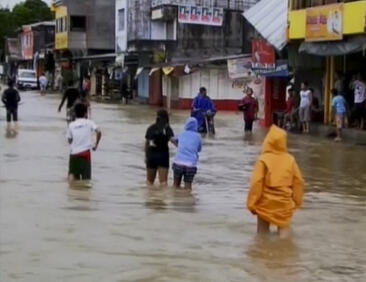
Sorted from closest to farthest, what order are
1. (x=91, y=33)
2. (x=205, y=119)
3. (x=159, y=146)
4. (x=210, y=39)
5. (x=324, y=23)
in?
(x=159, y=146), (x=324, y=23), (x=205, y=119), (x=210, y=39), (x=91, y=33)

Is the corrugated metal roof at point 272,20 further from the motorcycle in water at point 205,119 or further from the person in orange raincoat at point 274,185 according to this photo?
the person in orange raincoat at point 274,185

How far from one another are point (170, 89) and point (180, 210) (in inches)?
1548

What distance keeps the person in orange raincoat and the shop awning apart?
15.0 meters

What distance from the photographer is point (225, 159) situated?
20.1 meters

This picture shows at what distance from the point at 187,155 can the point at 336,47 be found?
13758mm

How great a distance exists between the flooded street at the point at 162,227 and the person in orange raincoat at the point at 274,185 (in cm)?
30

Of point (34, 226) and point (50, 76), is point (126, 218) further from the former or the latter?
point (50, 76)

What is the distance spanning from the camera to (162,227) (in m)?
10.7

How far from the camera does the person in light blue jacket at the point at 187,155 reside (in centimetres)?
1397

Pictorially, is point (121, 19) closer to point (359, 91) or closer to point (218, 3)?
point (218, 3)

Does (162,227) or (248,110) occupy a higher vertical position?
(248,110)

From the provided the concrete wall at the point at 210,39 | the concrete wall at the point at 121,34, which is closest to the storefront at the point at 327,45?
the concrete wall at the point at 210,39

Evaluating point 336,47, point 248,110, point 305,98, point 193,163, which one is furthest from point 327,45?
point 193,163

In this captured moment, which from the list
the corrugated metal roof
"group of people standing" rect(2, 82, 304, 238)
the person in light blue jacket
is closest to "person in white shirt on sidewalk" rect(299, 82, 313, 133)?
the corrugated metal roof
